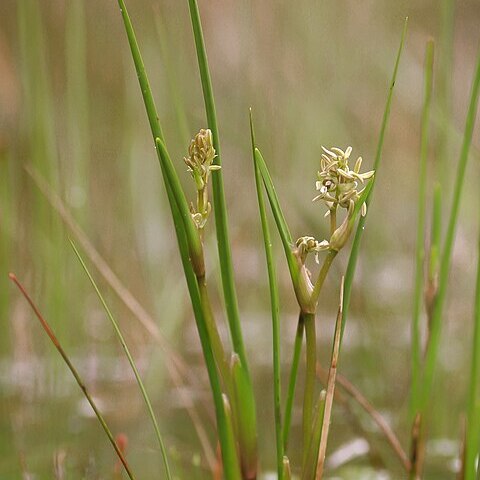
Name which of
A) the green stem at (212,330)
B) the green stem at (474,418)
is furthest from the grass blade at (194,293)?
the green stem at (474,418)

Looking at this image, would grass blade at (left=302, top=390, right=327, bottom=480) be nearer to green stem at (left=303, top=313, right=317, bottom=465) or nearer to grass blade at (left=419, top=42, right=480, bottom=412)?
green stem at (left=303, top=313, right=317, bottom=465)

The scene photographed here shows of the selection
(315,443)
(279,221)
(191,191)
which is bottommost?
(315,443)

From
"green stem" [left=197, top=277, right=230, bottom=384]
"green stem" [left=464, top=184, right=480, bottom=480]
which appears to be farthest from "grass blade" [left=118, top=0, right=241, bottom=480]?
"green stem" [left=464, top=184, right=480, bottom=480]

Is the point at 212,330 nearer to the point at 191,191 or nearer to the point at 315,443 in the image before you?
the point at 315,443

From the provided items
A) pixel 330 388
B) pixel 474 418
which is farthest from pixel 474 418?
pixel 330 388

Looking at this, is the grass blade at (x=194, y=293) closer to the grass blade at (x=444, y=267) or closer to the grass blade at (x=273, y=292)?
the grass blade at (x=273, y=292)

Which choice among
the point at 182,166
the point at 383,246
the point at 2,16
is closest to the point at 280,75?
the point at 182,166

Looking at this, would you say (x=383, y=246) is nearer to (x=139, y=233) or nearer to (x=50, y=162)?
(x=139, y=233)
